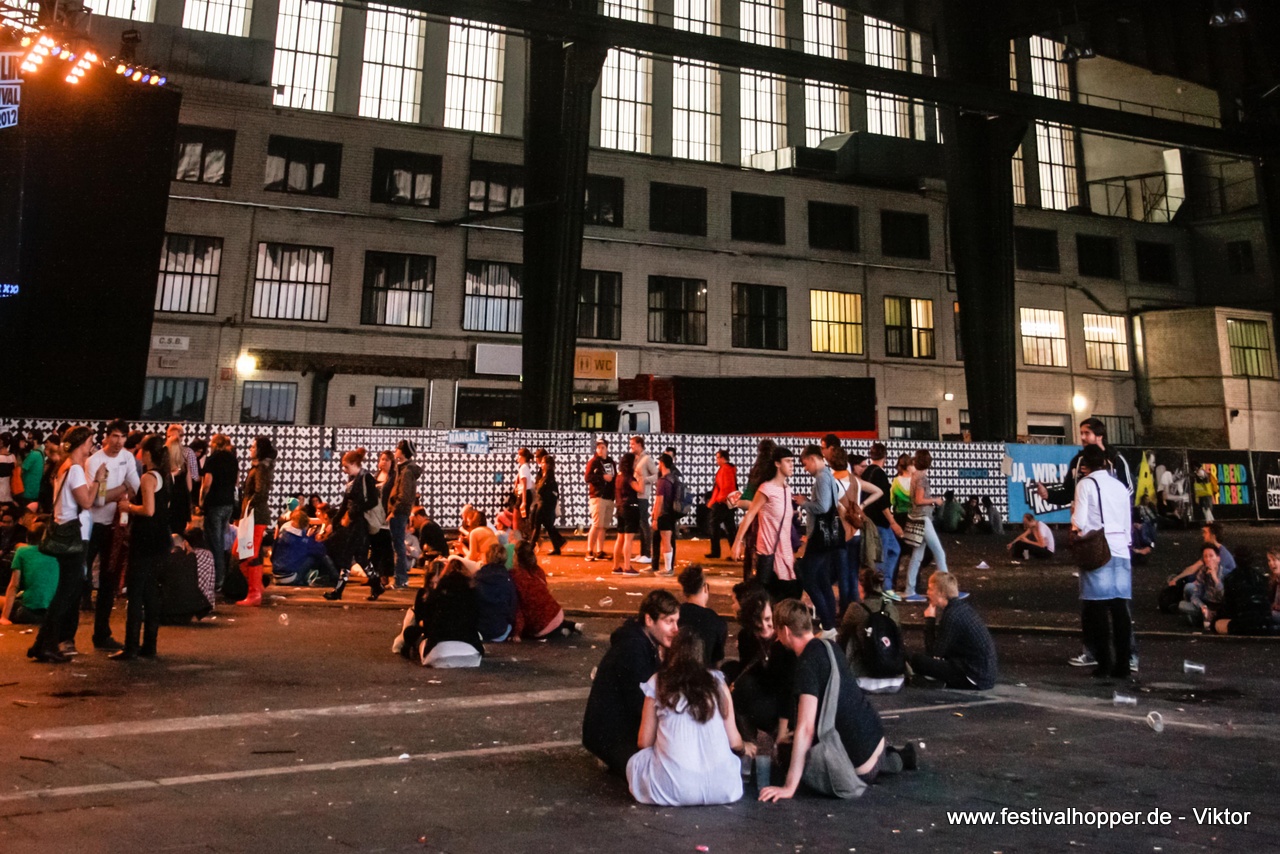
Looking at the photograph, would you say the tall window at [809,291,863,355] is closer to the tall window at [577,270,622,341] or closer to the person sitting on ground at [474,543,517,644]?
the tall window at [577,270,622,341]

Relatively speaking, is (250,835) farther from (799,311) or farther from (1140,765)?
(799,311)

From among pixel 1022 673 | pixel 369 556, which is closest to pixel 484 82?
pixel 369 556

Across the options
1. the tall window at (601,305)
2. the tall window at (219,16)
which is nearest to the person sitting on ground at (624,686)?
the tall window at (601,305)

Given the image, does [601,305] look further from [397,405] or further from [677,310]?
[397,405]

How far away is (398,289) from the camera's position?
106 ft

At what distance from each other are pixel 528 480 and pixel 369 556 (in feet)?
13.7

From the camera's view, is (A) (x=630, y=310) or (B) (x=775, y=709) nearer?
(B) (x=775, y=709)

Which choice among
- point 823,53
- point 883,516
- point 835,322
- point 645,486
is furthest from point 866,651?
point 823,53

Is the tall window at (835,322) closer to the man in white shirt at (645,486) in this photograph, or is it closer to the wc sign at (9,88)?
the man in white shirt at (645,486)

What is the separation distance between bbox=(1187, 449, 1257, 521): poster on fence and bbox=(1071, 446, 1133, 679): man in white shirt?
24061mm

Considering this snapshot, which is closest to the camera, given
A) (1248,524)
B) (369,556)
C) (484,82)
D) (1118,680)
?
(1118,680)

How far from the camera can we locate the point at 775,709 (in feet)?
18.4

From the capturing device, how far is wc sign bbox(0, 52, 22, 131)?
17.0 metres

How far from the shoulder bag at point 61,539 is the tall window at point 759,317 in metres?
29.5
